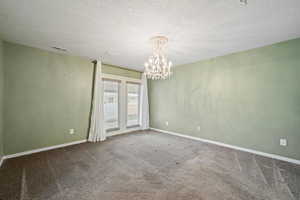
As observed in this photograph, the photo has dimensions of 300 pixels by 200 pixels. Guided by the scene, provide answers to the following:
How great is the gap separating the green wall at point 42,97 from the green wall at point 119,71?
475mm

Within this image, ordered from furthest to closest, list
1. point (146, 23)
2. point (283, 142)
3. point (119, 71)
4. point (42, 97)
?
point (119, 71) < point (42, 97) < point (283, 142) < point (146, 23)

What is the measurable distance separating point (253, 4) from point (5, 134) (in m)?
4.84

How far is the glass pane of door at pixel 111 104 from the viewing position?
160 inches

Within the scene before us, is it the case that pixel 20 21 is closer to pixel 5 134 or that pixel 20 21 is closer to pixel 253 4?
pixel 5 134

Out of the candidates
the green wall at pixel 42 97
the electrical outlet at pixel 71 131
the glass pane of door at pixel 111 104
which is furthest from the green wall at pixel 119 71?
the electrical outlet at pixel 71 131

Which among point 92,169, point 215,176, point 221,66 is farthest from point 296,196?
point 92,169

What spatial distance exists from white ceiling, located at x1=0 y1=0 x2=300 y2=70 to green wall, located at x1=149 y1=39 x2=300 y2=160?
45 centimetres

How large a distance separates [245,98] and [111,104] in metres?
3.98

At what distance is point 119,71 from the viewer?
170 inches

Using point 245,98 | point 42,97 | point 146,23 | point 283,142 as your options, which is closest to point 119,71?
point 42,97

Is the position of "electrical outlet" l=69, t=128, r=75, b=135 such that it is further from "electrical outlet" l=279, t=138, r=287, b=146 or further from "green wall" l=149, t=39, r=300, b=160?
"electrical outlet" l=279, t=138, r=287, b=146

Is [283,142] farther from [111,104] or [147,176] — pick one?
[111,104]

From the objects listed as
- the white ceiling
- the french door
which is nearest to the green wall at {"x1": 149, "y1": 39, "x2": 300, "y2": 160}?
the white ceiling

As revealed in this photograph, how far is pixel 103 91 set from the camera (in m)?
3.87
